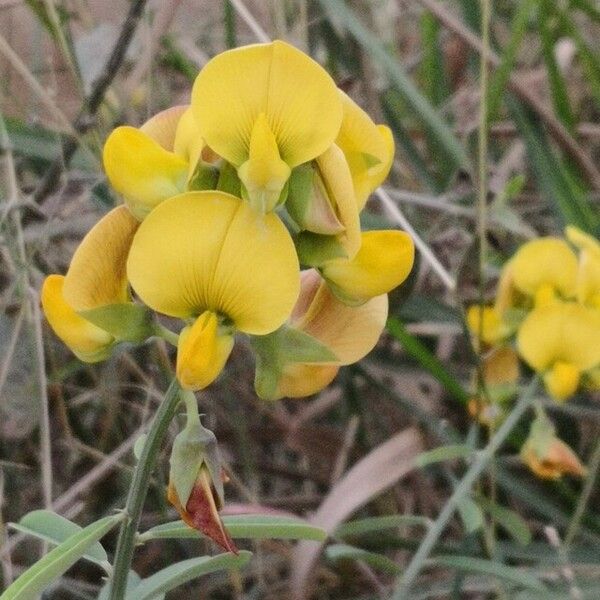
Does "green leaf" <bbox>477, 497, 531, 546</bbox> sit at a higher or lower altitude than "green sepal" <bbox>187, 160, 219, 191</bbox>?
lower

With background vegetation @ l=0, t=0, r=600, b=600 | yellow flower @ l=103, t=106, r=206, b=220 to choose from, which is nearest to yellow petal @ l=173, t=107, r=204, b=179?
yellow flower @ l=103, t=106, r=206, b=220

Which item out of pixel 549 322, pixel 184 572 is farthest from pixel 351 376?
pixel 184 572

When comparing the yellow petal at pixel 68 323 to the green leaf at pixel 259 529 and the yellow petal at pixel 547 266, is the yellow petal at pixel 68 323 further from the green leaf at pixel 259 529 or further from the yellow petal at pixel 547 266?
the yellow petal at pixel 547 266

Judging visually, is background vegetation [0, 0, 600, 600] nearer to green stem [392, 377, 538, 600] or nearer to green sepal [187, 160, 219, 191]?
green stem [392, 377, 538, 600]

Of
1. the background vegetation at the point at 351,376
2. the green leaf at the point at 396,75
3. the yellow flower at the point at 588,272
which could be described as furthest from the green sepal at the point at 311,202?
the green leaf at the point at 396,75

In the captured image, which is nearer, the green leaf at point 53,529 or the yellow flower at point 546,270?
the green leaf at point 53,529

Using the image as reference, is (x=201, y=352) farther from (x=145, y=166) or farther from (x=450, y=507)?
(x=450, y=507)
